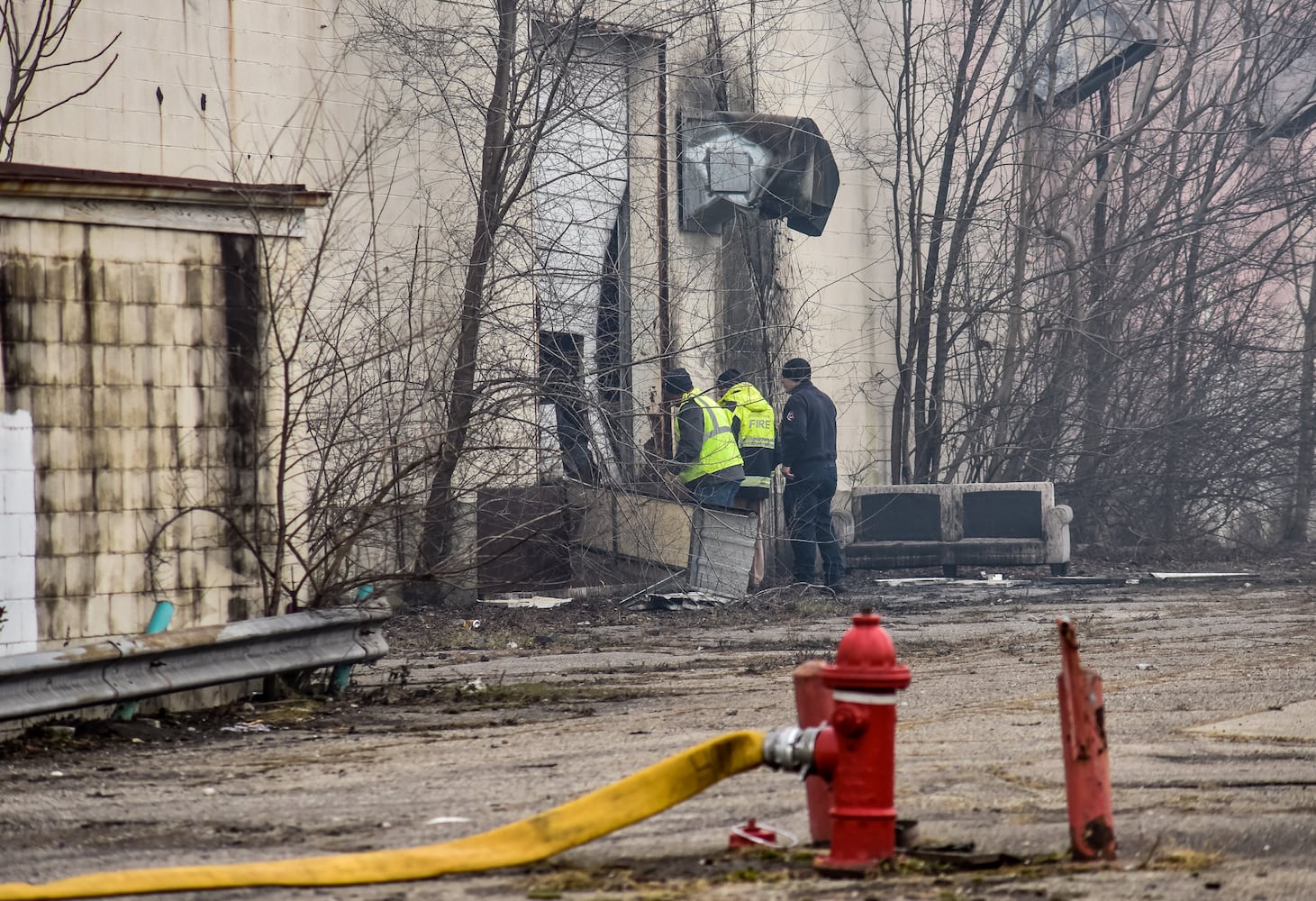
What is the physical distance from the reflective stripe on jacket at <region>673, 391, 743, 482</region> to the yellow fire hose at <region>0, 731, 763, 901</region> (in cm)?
1212

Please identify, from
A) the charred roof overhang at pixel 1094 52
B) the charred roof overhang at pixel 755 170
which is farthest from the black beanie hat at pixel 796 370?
the charred roof overhang at pixel 1094 52

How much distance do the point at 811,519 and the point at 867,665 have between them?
1427 centimetres

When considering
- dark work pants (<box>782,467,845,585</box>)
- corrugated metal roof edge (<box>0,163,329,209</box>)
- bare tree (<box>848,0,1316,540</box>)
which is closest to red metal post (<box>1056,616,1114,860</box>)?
corrugated metal roof edge (<box>0,163,329,209</box>)

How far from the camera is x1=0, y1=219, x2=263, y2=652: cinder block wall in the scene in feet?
26.7

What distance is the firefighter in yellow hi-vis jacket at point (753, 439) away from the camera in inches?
709

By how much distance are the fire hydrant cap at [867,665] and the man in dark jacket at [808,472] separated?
45.9ft

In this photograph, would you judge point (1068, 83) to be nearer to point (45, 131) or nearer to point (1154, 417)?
point (1154, 417)

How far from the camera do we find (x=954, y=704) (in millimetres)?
8469

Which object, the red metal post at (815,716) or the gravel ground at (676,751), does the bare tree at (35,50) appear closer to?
the gravel ground at (676,751)

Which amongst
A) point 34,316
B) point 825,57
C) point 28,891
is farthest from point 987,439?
point 28,891

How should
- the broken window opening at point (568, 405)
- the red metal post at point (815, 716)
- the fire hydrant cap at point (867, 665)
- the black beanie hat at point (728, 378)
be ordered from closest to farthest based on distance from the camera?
the fire hydrant cap at point (867, 665), the red metal post at point (815, 716), the broken window opening at point (568, 405), the black beanie hat at point (728, 378)

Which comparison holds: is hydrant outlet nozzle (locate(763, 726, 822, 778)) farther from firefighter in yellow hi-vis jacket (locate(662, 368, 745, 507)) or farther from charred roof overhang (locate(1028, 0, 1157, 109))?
charred roof overhang (locate(1028, 0, 1157, 109))

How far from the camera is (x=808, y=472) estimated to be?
18438 millimetres

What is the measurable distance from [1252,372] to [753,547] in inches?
424
